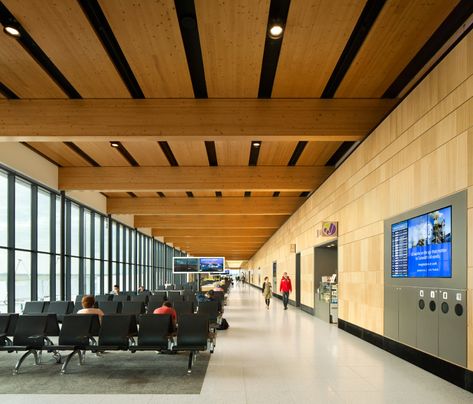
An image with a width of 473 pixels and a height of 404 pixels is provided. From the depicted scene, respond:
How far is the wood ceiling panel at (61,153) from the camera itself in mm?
13336

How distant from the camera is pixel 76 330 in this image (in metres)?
7.84

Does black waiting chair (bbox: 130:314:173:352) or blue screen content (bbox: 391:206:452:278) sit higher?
blue screen content (bbox: 391:206:452:278)

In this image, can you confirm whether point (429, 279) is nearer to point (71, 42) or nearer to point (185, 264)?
point (71, 42)

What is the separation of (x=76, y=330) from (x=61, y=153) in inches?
298

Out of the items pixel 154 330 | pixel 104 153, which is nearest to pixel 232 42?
pixel 154 330

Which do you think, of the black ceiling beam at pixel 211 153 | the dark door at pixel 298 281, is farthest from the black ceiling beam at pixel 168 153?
the dark door at pixel 298 281

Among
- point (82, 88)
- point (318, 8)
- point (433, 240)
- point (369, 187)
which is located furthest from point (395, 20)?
point (82, 88)

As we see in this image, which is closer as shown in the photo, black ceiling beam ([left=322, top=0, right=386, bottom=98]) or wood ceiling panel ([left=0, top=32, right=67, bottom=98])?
black ceiling beam ([left=322, top=0, right=386, bottom=98])

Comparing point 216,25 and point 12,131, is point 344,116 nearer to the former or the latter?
point 216,25

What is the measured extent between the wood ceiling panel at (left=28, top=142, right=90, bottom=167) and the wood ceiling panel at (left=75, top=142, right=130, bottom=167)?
44cm

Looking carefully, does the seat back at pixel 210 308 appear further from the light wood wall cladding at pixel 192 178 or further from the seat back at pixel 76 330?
the light wood wall cladding at pixel 192 178

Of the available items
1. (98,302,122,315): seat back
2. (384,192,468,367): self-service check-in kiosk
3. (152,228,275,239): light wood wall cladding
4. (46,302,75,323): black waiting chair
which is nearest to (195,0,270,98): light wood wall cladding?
(384,192,468,367): self-service check-in kiosk

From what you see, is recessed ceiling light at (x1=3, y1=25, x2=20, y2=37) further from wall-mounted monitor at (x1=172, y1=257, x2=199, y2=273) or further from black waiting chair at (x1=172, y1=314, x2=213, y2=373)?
wall-mounted monitor at (x1=172, y1=257, x2=199, y2=273)

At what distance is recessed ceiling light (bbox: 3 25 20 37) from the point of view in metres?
6.66
